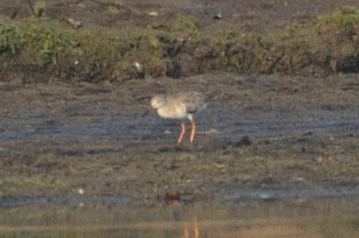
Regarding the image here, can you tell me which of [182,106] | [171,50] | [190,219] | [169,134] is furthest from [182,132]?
[171,50]

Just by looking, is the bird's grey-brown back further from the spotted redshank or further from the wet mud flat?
the wet mud flat

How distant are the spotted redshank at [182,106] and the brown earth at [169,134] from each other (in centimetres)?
19

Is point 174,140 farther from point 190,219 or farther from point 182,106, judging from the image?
point 190,219

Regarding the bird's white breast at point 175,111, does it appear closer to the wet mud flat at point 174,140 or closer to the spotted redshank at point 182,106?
the spotted redshank at point 182,106

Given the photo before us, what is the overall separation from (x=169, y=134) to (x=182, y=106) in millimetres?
487

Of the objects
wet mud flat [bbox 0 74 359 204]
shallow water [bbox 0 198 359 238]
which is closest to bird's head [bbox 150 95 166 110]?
wet mud flat [bbox 0 74 359 204]

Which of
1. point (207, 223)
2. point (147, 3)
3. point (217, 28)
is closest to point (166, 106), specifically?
point (207, 223)

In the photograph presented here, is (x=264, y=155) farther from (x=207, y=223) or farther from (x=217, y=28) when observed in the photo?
(x=217, y=28)

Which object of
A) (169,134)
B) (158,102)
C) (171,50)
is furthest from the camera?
(171,50)

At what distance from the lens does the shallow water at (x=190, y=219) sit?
11.2 metres

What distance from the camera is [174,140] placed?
48.9 ft

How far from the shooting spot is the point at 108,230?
11.3 metres

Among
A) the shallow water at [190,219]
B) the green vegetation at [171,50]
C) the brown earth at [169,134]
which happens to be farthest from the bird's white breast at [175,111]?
the green vegetation at [171,50]

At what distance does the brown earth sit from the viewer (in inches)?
511
